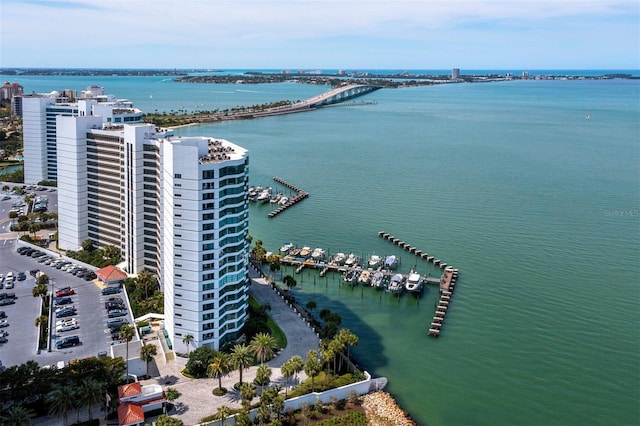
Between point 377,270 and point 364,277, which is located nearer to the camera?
point 364,277

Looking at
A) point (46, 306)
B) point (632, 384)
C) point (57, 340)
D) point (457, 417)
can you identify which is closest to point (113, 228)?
point (46, 306)

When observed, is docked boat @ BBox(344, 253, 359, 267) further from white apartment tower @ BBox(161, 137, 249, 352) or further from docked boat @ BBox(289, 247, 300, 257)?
white apartment tower @ BBox(161, 137, 249, 352)

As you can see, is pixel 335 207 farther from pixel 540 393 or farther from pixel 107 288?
pixel 540 393

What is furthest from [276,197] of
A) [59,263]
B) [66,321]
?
[66,321]

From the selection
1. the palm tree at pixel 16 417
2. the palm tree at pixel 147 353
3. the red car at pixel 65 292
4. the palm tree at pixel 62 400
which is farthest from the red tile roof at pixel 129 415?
the red car at pixel 65 292

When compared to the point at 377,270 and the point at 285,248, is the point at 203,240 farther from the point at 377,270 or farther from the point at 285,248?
the point at 285,248

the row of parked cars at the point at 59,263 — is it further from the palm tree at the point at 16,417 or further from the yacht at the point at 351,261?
the yacht at the point at 351,261

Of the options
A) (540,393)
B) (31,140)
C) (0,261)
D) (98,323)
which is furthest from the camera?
(31,140)
